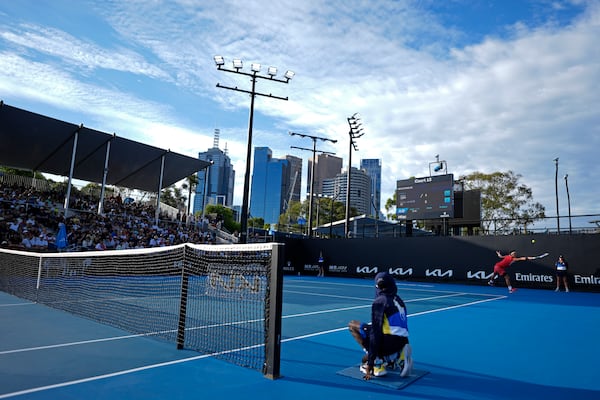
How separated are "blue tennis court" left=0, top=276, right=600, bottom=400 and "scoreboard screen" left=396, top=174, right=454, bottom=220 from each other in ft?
46.2

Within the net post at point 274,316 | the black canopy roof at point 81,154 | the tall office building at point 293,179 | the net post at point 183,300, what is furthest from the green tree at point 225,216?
the net post at point 274,316

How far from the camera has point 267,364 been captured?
4.91 meters

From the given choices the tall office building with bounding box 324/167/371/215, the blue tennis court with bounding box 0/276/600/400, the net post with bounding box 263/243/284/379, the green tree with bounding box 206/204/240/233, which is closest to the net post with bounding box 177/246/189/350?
the blue tennis court with bounding box 0/276/600/400

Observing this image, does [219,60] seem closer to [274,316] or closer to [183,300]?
[183,300]

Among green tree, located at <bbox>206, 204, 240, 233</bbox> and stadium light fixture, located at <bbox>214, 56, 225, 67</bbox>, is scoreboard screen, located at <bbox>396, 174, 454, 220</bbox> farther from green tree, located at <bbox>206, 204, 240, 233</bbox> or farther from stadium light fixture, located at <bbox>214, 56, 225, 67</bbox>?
green tree, located at <bbox>206, 204, 240, 233</bbox>

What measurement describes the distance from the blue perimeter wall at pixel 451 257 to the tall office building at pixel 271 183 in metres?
62.9

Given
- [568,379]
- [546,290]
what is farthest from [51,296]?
[546,290]

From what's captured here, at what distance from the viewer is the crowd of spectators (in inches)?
818

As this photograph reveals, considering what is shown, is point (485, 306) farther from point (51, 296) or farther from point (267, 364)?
point (51, 296)

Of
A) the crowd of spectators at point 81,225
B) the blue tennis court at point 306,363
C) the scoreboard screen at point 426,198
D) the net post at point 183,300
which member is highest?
the scoreboard screen at point 426,198

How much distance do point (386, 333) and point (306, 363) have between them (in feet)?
4.33

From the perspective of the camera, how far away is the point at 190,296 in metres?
11.7

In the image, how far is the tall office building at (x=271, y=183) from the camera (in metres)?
93.4

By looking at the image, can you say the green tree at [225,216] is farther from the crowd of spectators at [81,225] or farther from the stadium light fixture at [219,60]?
the stadium light fixture at [219,60]
